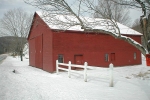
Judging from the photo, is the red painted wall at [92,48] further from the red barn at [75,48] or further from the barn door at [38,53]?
the barn door at [38,53]

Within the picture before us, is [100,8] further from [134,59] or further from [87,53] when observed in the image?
[134,59]

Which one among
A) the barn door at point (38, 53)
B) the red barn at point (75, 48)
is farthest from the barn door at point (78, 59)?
the barn door at point (38, 53)

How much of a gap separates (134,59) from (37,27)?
13.6 metres

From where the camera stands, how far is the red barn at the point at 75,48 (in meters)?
15.9

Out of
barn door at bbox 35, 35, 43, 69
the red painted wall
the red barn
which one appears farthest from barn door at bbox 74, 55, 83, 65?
barn door at bbox 35, 35, 43, 69

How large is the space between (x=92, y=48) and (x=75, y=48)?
2.22 metres

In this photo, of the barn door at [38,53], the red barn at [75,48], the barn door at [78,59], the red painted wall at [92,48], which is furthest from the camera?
the barn door at [38,53]

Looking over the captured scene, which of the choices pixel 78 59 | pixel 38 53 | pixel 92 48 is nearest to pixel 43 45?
pixel 38 53

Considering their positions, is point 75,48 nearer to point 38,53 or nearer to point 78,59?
point 78,59

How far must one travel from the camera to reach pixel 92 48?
18.1m

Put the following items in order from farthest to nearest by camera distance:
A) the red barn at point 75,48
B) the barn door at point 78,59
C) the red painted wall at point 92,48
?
the barn door at point 78,59 → the red painted wall at point 92,48 → the red barn at point 75,48

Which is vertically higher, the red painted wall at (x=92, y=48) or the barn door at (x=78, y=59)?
the red painted wall at (x=92, y=48)

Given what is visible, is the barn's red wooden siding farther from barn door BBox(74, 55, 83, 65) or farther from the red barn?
barn door BBox(74, 55, 83, 65)

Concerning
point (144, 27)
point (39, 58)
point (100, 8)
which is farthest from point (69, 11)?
point (39, 58)
